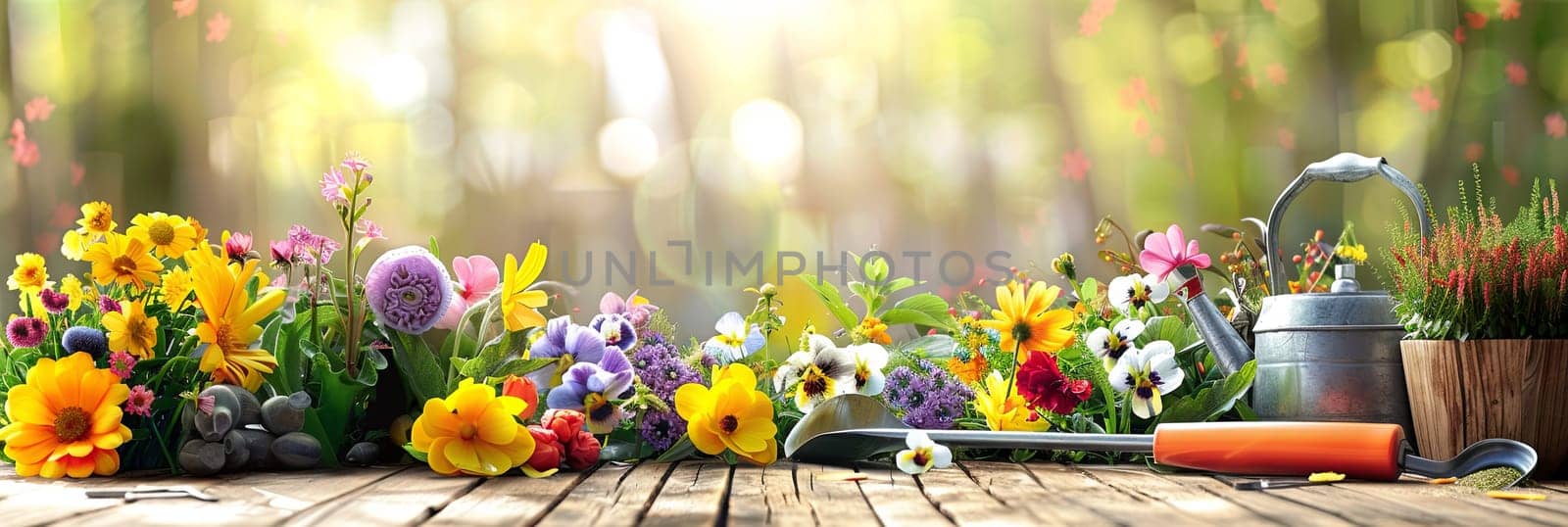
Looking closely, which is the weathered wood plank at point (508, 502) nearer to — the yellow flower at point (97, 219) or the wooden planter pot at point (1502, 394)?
the yellow flower at point (97, 219)

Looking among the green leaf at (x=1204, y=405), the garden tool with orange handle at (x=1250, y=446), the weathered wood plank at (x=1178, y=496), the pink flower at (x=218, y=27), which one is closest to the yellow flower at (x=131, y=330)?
the garden tool with orange handle at (x=1250, y=446)

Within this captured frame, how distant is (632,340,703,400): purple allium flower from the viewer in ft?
3.16

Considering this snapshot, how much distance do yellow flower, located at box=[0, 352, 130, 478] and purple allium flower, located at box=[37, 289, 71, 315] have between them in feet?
0.16

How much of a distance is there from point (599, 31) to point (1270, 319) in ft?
3.74

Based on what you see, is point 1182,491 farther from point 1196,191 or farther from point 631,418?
point 1196,191

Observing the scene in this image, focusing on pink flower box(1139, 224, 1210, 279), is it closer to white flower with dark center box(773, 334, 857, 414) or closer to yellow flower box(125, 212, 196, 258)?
white flower with dark center box(773, 334, 857, 414)

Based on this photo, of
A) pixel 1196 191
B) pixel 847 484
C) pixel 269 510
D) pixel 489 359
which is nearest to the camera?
pixel 269 510

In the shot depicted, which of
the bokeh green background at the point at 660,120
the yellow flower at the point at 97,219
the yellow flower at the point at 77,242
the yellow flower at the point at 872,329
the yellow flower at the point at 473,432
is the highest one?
the bokeh green background at the point at 660,120

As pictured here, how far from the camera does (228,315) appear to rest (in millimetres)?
847

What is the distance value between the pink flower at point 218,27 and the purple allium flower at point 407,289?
1.11 meters

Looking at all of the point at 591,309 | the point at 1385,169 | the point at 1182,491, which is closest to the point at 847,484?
the point at 1182,491

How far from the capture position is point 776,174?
177 cm

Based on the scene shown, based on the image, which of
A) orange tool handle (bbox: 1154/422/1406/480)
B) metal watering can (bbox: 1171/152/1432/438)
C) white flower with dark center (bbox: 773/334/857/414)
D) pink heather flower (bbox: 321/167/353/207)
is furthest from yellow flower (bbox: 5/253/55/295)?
metal watering can (bbox: 1171/152/1432/438)

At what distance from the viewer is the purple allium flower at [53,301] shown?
Result: 855 millimetres
